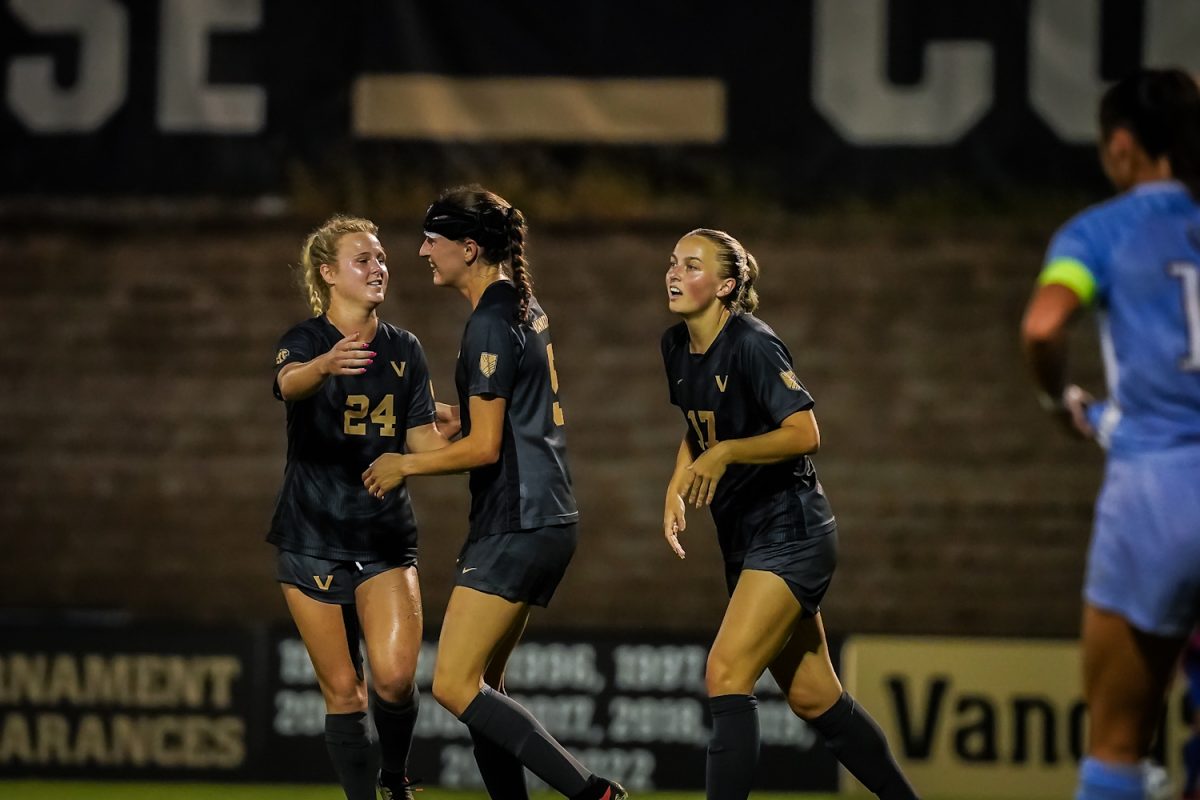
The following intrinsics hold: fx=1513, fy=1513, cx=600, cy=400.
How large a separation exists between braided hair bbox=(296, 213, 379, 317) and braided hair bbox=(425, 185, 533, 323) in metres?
0.32

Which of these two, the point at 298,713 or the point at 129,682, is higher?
the point at 129,682

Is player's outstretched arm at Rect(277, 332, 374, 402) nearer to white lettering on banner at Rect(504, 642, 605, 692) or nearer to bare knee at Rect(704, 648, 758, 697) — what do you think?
bare knee at Rect(704, 648, 758, 697)

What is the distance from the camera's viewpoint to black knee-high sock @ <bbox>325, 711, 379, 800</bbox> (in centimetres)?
428

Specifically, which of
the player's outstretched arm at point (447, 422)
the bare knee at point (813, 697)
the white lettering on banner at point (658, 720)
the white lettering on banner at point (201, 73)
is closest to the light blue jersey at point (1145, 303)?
the bare knee at point (813, 697)

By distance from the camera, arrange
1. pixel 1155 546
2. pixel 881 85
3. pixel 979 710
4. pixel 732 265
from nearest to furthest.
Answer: pixel 1155 546, pixel 732 265, pixel 979 710, pixel 881 85

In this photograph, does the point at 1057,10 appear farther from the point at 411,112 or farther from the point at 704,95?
the point at 411,112

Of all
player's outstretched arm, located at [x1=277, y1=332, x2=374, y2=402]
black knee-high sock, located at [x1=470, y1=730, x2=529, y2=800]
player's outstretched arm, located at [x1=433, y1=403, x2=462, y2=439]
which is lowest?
black knee-high sock, located at [x1=470, y1=730, x2=529, y2=800]

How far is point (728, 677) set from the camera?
398 cm

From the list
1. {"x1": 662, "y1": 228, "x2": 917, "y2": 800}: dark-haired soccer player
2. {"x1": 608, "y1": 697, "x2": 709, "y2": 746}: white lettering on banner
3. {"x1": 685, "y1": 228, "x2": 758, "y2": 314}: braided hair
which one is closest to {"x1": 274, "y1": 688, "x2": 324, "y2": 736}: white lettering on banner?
{"x1": 608, "y1": 697, "x2": 709, "y2": 746}: white lettering on banner

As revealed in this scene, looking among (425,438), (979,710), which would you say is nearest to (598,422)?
(979,710)

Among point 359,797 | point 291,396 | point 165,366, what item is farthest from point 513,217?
point 165,366

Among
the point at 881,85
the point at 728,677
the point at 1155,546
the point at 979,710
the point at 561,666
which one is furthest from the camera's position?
the point at 881,85

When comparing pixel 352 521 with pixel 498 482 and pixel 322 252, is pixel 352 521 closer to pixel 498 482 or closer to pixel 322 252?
pixel 498 482

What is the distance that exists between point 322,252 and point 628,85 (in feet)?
12.2
